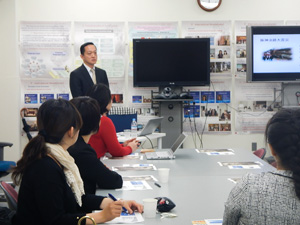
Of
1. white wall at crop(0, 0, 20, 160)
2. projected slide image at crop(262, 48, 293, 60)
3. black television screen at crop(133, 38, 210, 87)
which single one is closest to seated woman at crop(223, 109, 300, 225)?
black television screen at crop(133, 38, 210, 87)

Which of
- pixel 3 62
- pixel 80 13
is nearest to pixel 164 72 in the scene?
pixel 80 13

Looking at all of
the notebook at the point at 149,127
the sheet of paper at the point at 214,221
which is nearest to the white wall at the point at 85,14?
the notebook at the point at 149,127

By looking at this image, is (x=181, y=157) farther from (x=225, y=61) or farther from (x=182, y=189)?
(x=225, y=61)

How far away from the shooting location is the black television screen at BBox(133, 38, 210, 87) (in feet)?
19.8

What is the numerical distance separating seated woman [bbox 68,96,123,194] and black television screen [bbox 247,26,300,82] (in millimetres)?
3825

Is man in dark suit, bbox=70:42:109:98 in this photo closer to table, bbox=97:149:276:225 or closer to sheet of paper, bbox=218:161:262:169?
table, bbox=97:149:276:225

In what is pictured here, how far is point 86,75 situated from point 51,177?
12.5 feet

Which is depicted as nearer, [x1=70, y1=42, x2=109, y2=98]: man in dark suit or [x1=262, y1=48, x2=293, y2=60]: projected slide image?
[x1=70, y1=42, x2=109, y2=98]: man in dark suit

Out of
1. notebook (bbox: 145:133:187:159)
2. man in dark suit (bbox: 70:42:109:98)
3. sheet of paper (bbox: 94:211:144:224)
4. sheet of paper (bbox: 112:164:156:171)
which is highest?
man in dark suit (bbox: 70:42:109:98)

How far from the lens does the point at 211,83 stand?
6414 mm

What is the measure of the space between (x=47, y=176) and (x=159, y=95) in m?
4.17

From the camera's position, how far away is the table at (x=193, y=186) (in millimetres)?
2107

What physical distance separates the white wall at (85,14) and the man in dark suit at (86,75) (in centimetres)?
84

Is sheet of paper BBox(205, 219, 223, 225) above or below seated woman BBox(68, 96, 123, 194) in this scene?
below
